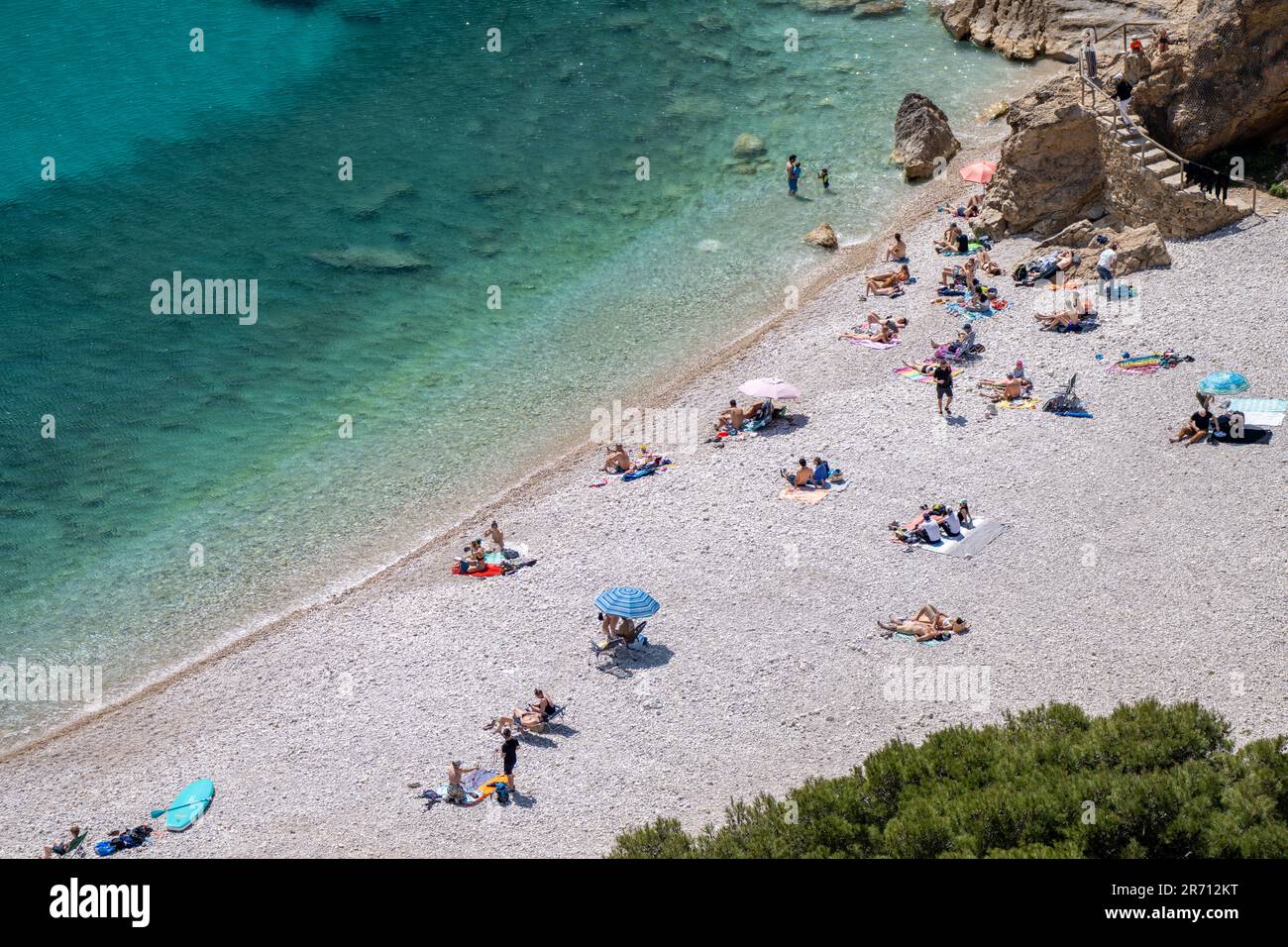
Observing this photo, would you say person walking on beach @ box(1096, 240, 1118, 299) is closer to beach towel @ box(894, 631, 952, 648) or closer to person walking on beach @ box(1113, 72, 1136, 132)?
person walking on beach @ box(1113, 72, 1136, 132)

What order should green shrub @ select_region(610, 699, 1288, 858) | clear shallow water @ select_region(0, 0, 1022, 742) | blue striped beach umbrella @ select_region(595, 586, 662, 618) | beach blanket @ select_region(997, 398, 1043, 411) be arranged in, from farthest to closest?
clear shallow water @ select_region(0, 0, 1022, 742) < beach blanket @ select_region(997, 398, 1043, 411) < blue striped beach umbrella @ select_region(595, 586, 662, 618) < green shrub @ select_region(610, 699, 1288, 858)

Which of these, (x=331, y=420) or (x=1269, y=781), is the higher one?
(x=331, y=420)

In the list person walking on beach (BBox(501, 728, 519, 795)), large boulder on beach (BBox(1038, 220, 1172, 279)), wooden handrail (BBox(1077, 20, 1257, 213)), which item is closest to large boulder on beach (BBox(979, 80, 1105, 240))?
wooden handrail (BBox(1077, 20, 1257, 213))

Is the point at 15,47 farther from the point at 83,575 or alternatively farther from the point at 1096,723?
the point at 1096,723

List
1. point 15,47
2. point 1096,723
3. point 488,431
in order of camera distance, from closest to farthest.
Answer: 1. point 1096,723
2. point 488,431
3. point 15,47

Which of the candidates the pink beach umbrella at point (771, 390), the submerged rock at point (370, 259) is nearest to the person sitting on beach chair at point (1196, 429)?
the pink beach umbrella at point (771, 390)
